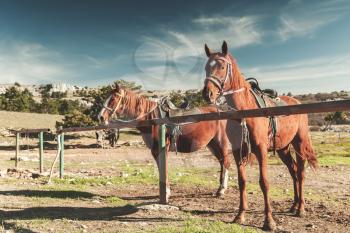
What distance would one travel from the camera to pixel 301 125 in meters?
8.32

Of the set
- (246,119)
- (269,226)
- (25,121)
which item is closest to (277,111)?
(246,119)

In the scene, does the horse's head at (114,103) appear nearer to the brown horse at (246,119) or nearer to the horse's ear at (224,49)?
the brown horse at (246,119)

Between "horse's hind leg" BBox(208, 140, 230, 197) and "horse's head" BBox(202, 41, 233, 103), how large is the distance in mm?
4264

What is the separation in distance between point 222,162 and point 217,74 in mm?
4823

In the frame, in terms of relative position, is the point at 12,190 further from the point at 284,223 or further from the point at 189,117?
the point at 284,223

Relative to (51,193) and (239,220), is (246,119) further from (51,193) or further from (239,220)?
(51,193)

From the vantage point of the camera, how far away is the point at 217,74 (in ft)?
20.6

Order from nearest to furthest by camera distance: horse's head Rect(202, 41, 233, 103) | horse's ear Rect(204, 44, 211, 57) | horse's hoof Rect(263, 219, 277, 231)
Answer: horse's head Rect(202, 41, 233, 103) < horse's hoof Rect(263, 219, 277, 231) < horse's ear Rect(204, 44, 211, 57)

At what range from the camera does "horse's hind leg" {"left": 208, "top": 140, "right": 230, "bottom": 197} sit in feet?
32.7

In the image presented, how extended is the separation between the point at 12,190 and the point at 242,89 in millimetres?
7750

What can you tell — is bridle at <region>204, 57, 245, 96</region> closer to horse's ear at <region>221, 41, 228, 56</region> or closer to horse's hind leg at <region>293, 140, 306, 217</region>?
horse's ear at <region>221, 41, 228, 56</region>

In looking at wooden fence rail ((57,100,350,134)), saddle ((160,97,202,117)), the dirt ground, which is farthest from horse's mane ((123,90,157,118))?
the dirt ground

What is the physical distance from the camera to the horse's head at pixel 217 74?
6055 millimetres

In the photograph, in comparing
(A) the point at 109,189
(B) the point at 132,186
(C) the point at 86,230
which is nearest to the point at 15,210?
(C) the point at 86,230
